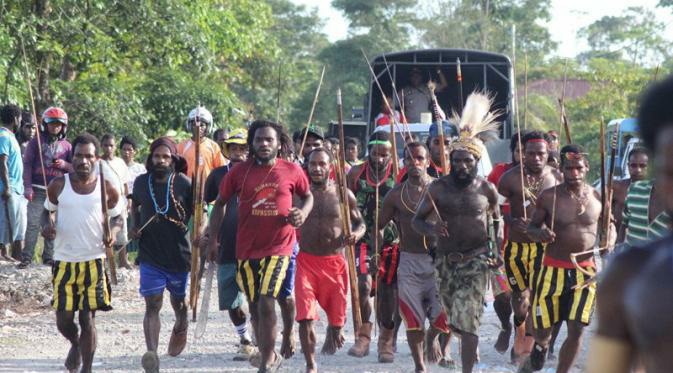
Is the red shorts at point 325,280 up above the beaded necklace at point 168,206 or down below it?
below

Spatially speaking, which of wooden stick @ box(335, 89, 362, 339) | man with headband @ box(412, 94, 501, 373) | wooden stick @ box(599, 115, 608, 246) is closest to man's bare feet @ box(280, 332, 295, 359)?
wooden stick @ box(335, 89, 362, 339)

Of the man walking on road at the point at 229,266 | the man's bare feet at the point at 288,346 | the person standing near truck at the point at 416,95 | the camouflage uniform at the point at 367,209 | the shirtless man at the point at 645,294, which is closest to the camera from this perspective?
the shirtless man at the point at 645,294

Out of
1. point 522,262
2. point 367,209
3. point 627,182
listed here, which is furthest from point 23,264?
point 627,182

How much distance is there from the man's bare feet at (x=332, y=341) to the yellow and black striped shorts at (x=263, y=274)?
1290 mm

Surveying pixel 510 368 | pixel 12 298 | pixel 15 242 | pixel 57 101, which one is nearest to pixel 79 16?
pixel 57 101

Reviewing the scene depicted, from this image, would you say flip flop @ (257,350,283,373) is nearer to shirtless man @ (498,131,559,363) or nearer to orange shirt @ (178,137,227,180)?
shirtless man @ (498,131,559,363)

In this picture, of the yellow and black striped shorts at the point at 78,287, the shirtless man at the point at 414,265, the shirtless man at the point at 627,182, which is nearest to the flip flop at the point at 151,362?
the yellow and black striped shorts at the point at 78,287

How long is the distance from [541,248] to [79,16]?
29.4 ft

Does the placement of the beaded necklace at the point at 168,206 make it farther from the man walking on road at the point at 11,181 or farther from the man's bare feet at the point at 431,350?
the man walking on road at the point at 11,181

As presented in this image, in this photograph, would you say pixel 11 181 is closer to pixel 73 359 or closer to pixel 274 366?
pixel 73 359

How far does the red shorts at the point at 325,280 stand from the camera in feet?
29.8

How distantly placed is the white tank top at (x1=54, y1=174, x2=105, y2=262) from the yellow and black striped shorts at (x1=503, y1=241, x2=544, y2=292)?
10.4ft

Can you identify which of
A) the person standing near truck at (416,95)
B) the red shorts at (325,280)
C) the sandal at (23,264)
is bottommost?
the sandal at (23,264)

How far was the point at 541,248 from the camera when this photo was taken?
30.1 ft
